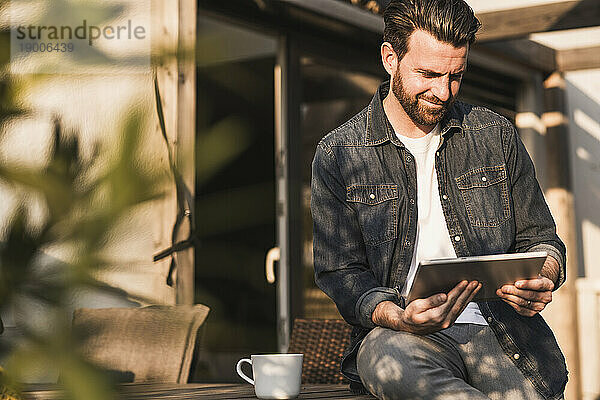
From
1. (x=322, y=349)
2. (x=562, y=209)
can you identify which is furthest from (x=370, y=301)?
(x=562, y=209)

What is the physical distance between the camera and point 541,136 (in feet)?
19.7

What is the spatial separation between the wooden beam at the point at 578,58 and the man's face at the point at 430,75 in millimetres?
4000

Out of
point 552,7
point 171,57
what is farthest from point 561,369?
point 552,7

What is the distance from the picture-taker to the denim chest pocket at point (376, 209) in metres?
1.80

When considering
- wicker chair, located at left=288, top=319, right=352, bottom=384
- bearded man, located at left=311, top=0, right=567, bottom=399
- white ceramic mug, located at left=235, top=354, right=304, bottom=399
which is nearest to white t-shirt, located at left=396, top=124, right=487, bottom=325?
bearded man, located at left=311, top=0, right=567, bottom=399

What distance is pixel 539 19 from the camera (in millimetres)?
4379

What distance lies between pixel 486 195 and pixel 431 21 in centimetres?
38

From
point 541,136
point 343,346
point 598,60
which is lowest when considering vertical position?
point 343,346

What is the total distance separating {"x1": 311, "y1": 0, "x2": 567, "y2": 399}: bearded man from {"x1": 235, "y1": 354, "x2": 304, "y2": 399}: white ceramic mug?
16 centimetres

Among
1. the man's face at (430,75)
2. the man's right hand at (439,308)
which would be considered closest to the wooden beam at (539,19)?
the man's face at (430,75)

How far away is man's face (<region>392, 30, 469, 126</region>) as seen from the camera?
181cm

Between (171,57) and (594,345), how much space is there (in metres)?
5.64

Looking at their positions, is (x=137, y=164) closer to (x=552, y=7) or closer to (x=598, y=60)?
(x=552, y=7)

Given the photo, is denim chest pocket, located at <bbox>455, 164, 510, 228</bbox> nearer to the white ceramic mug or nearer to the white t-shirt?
the white t-shirt
